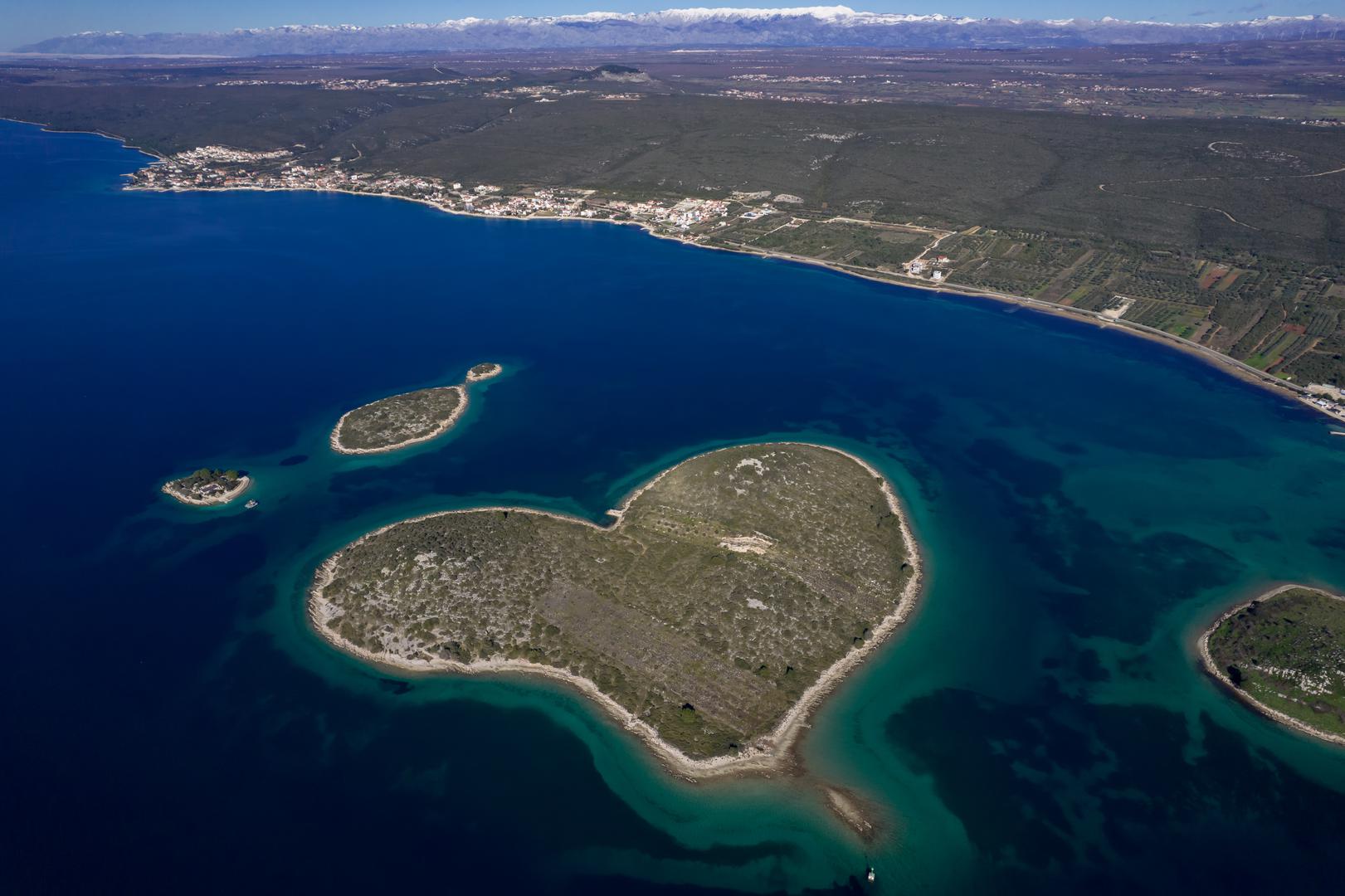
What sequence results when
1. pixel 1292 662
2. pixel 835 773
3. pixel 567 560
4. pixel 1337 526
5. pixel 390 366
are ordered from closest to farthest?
pixel 835 773 < pixel 1292 662 < pixel 567 560 < pixel 1337 526 < pixel 390 366

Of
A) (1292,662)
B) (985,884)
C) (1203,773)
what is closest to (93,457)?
(985,884)

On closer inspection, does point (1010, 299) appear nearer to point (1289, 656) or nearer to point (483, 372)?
point (1289, 656)

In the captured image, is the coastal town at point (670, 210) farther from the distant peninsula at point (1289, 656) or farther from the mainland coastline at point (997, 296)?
the distant peninsula at point (1289, 656)

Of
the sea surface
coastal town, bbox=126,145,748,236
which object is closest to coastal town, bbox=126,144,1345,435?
coastal town, bbox=126,145,748,236

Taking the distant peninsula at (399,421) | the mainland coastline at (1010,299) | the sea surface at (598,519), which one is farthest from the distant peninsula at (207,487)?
the mainland coastline at (1010,299)

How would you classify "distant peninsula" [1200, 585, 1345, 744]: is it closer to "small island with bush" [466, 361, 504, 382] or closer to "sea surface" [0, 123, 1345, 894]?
"sea surface" [0, 123, 1345, 894]

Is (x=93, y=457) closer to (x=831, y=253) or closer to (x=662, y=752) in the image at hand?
(x=662, y=752)
